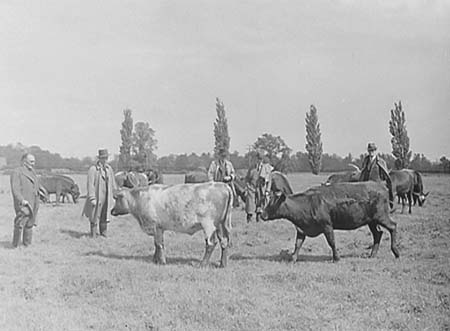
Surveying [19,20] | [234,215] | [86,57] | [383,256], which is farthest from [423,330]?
[234,215]

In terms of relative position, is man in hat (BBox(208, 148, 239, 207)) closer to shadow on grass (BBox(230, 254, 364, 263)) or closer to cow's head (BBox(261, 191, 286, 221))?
cow's head (BBox(261, 191, 286, 221))

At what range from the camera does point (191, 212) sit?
6.07m

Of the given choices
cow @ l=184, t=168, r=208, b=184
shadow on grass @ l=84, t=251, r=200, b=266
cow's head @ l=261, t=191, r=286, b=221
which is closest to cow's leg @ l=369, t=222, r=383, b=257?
cow's head @ l=261, t=191, r=286, b=221

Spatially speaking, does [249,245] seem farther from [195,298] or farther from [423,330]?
[423,330]

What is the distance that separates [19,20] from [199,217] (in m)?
3.43

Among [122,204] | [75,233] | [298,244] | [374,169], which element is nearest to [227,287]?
[298,244]

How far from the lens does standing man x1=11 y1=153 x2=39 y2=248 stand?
7121mm

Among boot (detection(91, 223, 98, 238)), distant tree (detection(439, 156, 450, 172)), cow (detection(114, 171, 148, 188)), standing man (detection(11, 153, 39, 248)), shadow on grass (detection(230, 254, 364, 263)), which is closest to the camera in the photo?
distant tree (detection(439, 156, 450, 172))

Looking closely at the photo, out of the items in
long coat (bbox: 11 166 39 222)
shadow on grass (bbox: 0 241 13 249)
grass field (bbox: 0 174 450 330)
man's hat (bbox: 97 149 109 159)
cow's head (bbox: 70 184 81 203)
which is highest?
man's hat (bbox: 97 149 109 159)

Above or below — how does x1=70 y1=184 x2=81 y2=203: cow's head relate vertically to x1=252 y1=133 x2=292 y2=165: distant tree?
below

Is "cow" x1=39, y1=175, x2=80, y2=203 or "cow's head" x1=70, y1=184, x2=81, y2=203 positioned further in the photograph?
"cow's head" x1=70, y1=184, x2=81, y2=203

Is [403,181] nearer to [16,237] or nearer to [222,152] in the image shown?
[222,152]

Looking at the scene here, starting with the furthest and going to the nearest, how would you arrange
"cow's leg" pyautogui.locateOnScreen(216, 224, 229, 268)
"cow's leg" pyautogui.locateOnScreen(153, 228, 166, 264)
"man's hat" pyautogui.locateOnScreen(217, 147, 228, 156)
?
"man's hat" pyautogui.locateOnScreen(217, 147, 228, 156) < "cow's leg" pyautogui.locateOnScreen(153, 228, 166, 264) < "cow's leg" pyautogui.locateOnScreen(216, 224, 229, 268)

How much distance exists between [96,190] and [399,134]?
17.1ft
